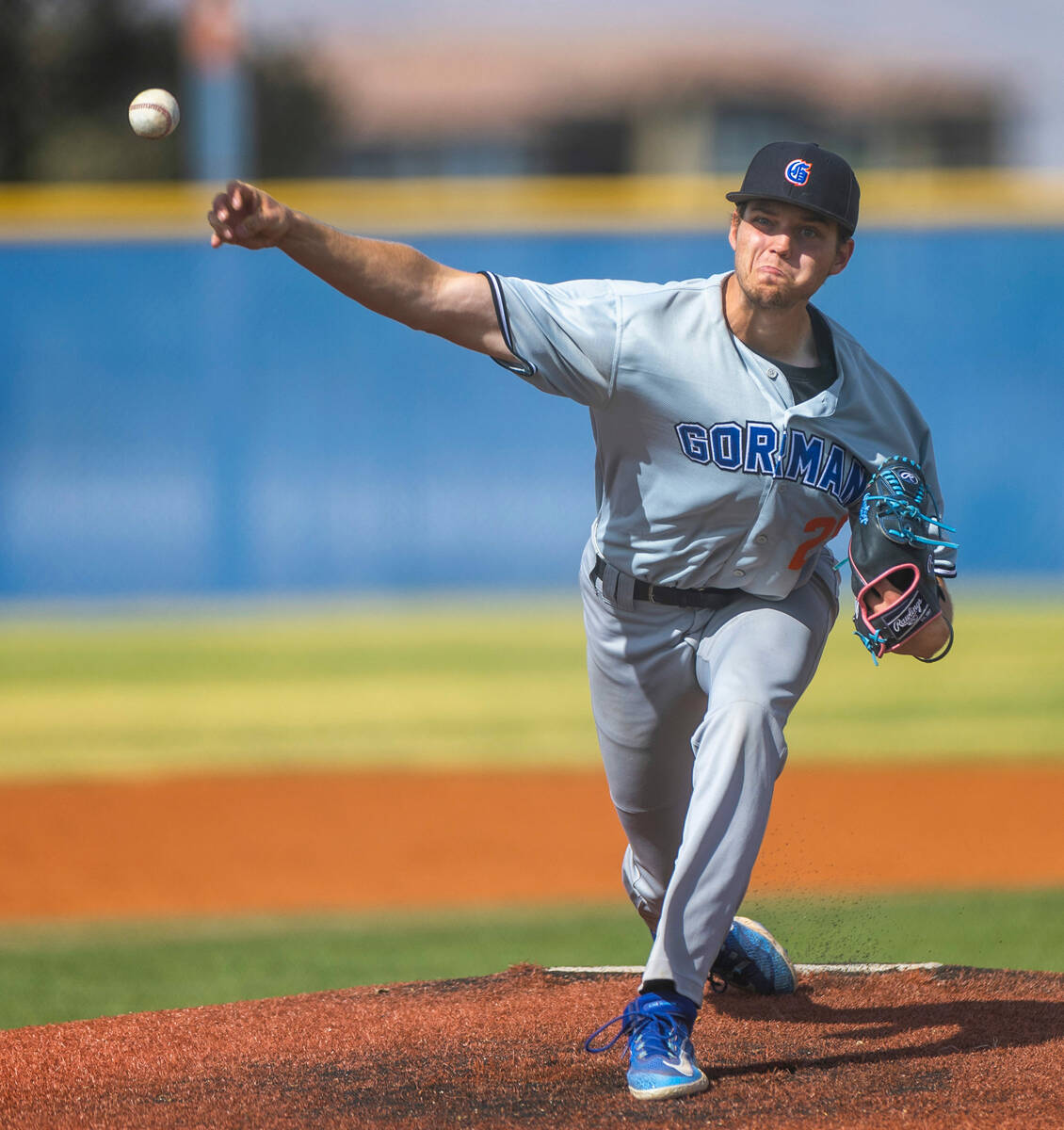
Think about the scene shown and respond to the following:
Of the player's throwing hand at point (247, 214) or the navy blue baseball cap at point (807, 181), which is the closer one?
the player's throwing hand at point (247, 214)

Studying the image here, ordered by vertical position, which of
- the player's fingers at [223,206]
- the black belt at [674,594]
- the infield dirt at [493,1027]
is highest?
the player's fingers at [223,206]

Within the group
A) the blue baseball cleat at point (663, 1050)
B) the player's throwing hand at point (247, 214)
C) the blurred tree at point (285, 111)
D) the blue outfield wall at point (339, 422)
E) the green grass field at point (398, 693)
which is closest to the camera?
the player's throwing hand at point (247, 214)

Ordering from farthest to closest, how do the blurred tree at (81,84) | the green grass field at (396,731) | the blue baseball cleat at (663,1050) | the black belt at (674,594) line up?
the blurred tree at (81,84)
the green grass field at (396,731)
the black belt at (674,594)
the blue baseball cleat at (663,1050)

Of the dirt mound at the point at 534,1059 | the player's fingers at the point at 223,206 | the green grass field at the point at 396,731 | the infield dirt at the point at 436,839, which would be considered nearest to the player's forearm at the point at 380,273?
the player's fingers at the point at 223,206

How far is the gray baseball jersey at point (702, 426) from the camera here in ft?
10.2

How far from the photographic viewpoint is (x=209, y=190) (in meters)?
13.4

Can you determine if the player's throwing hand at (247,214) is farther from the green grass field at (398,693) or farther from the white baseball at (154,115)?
the green grass field at (398,693)

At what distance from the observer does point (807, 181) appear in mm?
3076

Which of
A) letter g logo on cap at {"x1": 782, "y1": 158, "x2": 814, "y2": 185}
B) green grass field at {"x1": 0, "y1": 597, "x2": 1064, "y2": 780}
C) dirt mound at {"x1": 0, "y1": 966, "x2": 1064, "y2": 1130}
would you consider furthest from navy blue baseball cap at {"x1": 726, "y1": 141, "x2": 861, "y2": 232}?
green grass field at {"x1": 0, "y1": 597, "x2": 1064, "y2": 780}

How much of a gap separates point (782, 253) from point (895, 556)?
2.12ft

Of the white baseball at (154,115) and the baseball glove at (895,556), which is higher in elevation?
the white baseball at (154,115)

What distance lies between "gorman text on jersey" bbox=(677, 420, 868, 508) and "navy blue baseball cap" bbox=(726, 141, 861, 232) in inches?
17.4

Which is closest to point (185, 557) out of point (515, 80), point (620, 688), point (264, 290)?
point (264, 290)

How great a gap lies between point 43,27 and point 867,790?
21.7 metres
